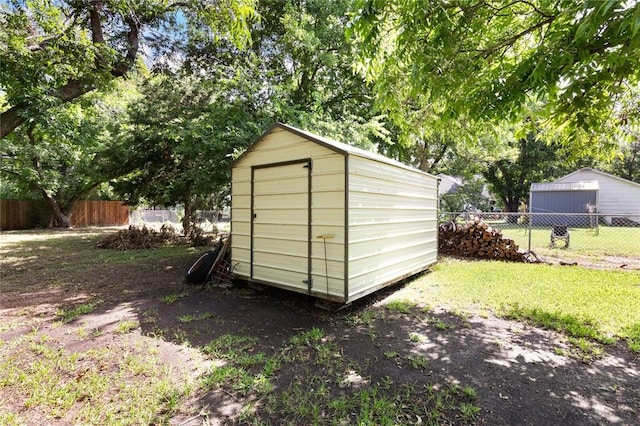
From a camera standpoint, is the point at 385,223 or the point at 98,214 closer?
the point at 385,223

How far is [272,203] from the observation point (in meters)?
4.74

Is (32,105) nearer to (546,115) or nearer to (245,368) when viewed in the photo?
(245,368)

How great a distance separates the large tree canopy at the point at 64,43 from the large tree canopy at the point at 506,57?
2.12 meters

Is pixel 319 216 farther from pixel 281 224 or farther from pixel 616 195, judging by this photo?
pixel 616 195

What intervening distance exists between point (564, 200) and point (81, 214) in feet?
94.6

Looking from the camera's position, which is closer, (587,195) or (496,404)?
(496,404)

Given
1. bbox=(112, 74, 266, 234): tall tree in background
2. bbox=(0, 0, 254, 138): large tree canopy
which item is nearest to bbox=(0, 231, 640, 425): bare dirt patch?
bbox=(0, 0, 254, 138): large tree canopy

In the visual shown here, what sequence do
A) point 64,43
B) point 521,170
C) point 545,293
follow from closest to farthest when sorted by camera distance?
1. point 64,43
2. point 545,293
3. point 521,170

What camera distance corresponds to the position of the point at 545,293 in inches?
195

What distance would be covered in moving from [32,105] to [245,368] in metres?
4.87

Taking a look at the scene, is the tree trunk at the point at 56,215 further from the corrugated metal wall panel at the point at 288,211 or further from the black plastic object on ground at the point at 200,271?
the corrugated metal wall panel at the point at 288,211

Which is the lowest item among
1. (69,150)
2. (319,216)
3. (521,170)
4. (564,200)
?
(319,216)

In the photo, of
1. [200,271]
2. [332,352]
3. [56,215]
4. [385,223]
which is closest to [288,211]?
[385,223]

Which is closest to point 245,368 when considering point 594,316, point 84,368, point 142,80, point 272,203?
point 84,368
